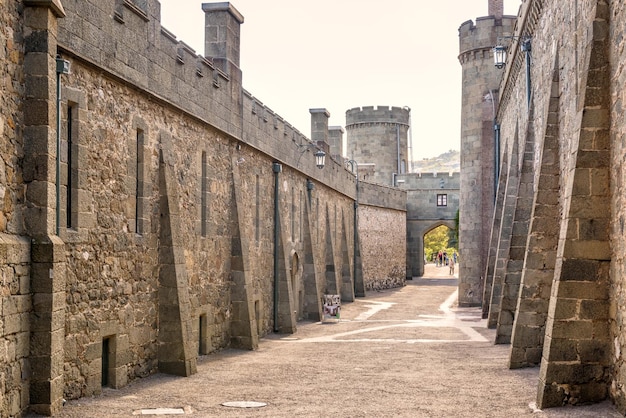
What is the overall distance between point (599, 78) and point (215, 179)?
9.23 meters

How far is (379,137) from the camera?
5450 centimetres

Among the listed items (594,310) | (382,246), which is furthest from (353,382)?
(382,246)

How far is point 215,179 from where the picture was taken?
54.2 feet

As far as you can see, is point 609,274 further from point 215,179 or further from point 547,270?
point 215,179

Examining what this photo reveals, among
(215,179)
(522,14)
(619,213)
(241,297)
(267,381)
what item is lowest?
(267,381)

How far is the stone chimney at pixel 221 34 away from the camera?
57.0 feet

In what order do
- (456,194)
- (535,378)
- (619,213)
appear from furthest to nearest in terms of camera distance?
(456,194) < (535,378) < (619,213)

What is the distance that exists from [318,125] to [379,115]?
24116 mm

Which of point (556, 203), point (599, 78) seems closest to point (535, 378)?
point (556, 203)

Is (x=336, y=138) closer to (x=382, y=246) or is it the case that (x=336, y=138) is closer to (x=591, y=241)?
(x=382, y=246)

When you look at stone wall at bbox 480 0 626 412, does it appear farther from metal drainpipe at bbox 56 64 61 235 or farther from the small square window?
the small square window

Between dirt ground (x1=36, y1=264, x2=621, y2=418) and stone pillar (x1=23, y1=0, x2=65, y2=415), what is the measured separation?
61cm

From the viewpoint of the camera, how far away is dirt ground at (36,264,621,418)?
9.94 metres

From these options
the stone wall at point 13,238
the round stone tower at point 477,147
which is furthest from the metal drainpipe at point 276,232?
the stone wall at point 13,238
